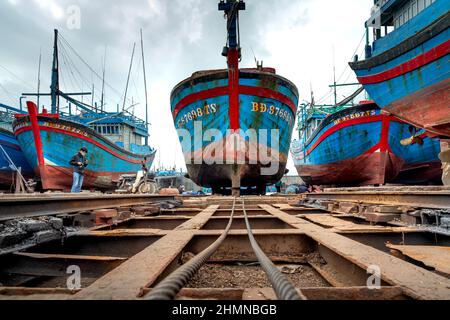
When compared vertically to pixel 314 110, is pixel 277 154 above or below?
below

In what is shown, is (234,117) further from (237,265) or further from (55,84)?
(55,84)

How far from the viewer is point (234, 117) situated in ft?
24.6

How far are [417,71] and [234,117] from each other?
5075 mm

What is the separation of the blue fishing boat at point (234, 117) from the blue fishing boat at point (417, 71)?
2757 mm

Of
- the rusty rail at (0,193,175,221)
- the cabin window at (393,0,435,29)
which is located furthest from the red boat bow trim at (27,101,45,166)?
the cabin window at (393,0,435,29)

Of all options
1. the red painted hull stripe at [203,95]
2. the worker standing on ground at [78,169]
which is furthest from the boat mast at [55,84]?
the red painted hull stripe at [203,95]

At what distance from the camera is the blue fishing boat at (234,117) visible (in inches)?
295
